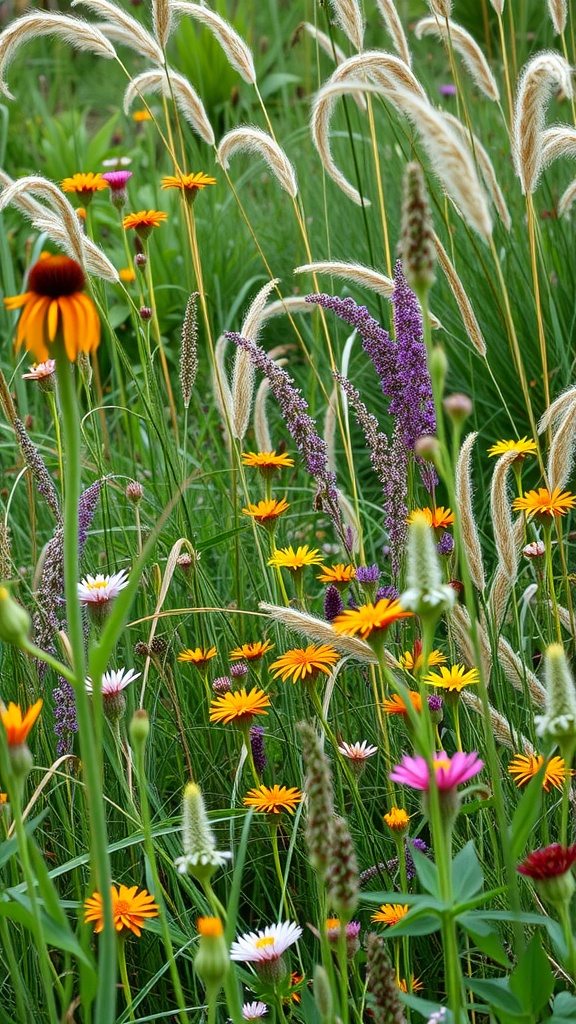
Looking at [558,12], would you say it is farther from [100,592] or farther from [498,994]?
[498,994]

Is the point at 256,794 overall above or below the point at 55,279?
below

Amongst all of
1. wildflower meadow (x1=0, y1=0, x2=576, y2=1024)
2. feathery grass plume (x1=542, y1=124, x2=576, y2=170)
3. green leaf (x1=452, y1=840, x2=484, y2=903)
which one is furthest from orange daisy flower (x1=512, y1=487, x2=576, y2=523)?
green leaf (x1=452, y1=840, x2=484, y2=903)

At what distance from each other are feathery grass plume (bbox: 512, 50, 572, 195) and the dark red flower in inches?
41.6

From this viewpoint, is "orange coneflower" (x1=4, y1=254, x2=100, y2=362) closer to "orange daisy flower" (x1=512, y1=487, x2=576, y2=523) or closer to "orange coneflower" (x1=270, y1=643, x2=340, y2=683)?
"orange coneflower" (x1=270, y1=643, x2=340, y2=683)

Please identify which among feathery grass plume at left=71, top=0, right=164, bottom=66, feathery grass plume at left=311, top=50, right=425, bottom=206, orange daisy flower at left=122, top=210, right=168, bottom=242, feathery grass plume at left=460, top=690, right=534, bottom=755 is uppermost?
feathery grass plume at left=71, top=0, right=164, bottom=66

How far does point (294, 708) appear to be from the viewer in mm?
1915

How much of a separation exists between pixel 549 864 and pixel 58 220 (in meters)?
1.35

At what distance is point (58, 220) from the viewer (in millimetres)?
1930

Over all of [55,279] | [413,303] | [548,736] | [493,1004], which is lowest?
[493,1004]

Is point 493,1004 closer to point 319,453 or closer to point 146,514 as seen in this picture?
point 319,453

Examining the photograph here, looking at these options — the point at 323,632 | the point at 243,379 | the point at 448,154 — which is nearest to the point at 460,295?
the point at 243,379

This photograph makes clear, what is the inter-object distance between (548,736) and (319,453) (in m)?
0.79

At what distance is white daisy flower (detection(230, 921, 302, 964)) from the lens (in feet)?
4.04

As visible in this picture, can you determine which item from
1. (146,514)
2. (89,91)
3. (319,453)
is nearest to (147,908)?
(319,453)
